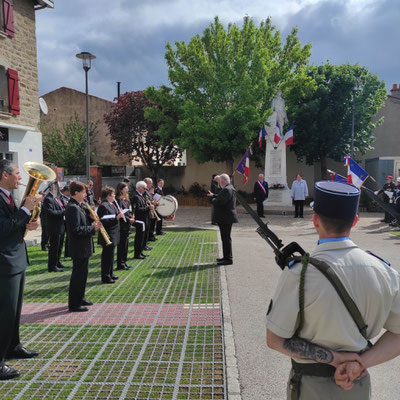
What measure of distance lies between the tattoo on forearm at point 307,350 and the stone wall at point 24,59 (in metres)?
16.1

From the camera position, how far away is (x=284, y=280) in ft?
6.00

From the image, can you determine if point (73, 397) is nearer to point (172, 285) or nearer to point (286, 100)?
point (172, 285)

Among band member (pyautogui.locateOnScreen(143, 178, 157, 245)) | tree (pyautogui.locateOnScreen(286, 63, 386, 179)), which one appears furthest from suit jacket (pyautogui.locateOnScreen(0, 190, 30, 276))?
tree (pyautogui.locateOnScreen(286, 63, 386, 179))

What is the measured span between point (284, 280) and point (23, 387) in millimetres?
3249

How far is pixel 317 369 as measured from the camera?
6.22 ft

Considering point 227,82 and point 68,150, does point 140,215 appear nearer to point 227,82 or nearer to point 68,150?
point 227,82

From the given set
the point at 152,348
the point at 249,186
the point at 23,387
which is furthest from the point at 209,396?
the point at 249,186

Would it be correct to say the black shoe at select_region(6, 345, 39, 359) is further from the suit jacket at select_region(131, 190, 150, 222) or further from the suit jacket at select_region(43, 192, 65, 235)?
the suit jacket at select_region(131, 190, 150, 222)

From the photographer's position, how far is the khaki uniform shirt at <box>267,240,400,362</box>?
177 centimetres

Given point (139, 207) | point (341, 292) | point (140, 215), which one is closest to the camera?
point (341, 292)

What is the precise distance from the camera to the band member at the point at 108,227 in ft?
23.7

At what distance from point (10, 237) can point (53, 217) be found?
4.99 m

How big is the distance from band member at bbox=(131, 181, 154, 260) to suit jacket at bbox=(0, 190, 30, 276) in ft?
17.3

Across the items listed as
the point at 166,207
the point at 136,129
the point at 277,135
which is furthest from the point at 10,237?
the point at 136,129
